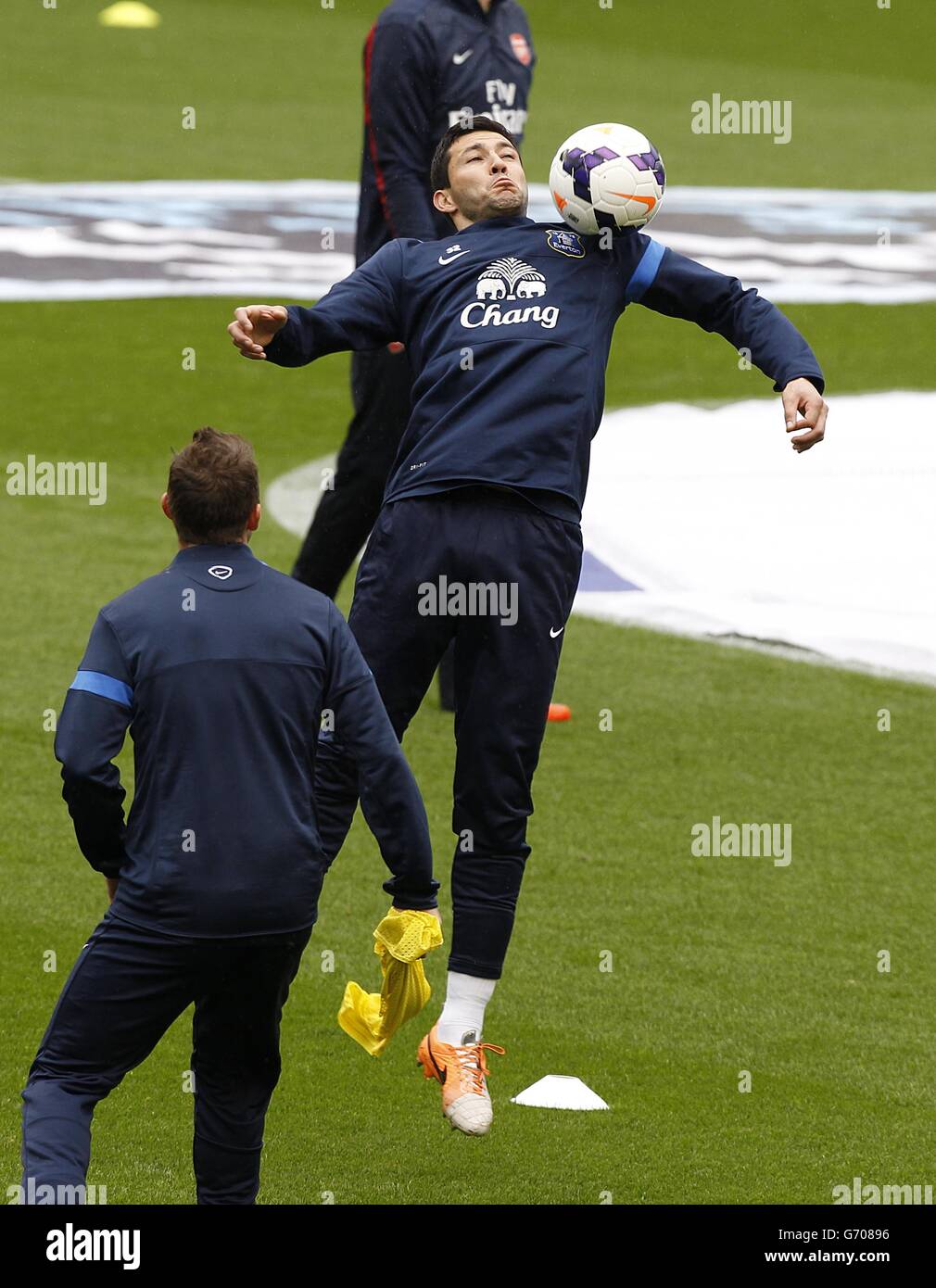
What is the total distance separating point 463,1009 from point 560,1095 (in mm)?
345

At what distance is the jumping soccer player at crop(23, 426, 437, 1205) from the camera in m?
3.76

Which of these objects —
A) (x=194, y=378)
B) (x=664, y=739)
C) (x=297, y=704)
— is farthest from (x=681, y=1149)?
(x=194, y=378)

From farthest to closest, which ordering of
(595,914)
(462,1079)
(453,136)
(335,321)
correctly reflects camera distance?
(595,914) → (453,136) → (335,321) → (462,1079)

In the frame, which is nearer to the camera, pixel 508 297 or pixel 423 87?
pixel 508 297

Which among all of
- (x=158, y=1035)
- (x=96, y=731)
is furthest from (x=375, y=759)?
(x=158, y=1035)

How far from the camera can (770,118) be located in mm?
32719

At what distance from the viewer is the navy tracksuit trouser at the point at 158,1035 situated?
3.78 meters

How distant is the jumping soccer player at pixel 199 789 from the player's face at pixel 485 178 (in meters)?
1.49

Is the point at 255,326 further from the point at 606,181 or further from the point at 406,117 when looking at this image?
the point at 406,117

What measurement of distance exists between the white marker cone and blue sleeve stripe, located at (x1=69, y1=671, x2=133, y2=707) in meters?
1.75

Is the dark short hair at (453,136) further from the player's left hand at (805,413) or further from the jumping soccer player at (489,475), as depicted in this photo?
the player's left hand at (805,413)

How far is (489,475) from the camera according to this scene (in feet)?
15.9

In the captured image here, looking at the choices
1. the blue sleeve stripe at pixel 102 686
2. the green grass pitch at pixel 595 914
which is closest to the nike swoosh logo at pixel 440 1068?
the green grass pitch at pixel 595 914

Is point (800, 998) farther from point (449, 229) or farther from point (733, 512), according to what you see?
point (733, 512)
